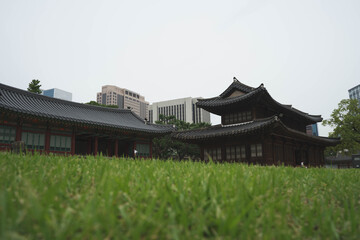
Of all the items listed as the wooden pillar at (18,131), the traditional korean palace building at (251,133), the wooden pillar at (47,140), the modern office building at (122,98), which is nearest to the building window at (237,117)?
the traditional korean palace building at (251,133)

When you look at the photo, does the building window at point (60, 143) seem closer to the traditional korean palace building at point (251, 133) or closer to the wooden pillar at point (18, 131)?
the wooden pillar at point (18, 131)

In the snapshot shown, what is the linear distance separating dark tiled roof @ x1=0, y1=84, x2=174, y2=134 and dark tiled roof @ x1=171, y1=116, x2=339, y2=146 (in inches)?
125

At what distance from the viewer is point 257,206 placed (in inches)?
98.7

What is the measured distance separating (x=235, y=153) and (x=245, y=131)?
247 cm

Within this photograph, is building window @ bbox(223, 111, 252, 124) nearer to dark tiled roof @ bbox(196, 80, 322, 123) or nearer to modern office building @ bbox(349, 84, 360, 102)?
dark tiled roof @ bbox(196, 80, 322, 123)

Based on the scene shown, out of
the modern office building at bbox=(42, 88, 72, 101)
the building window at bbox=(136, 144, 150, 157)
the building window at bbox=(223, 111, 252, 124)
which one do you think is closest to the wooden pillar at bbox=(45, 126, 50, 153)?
the building window at bbox=(136, 144, 150, 157)

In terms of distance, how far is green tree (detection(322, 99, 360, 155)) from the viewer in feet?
97.6

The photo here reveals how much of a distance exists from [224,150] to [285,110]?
6.33 meters

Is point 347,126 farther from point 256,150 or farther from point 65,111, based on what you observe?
point 65,111

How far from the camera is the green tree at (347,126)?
2976 centimetres

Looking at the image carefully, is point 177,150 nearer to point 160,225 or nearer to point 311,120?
point 311,120

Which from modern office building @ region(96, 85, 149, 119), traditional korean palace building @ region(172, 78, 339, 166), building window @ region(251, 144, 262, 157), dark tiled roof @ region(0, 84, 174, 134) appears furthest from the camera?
modern office building @ region(96, 85, 149, 119)

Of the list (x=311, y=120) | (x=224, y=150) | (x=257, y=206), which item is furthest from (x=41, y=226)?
(x=311, y=120)

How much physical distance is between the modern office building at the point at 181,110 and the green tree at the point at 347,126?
72.5 meters
